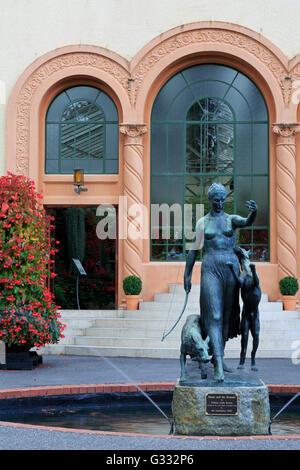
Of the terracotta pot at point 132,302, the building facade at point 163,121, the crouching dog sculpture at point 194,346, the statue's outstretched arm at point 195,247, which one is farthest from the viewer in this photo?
the building facade at point 163,121

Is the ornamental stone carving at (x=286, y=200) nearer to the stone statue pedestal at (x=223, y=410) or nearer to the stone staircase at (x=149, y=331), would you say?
the stone staircase at (x=149, y=331)

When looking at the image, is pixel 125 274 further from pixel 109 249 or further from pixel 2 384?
pixel 2 384

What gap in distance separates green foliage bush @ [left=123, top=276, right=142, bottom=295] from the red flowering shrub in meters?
5.33

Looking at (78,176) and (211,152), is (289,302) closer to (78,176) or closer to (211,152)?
(211,152)

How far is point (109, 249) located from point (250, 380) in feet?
52.8

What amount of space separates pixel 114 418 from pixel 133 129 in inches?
474

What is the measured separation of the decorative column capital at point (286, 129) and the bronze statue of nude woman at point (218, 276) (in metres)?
11.6

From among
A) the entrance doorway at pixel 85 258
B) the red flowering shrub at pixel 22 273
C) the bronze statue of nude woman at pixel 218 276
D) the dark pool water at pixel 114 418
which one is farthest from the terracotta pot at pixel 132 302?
the bronze statue of nude woman at pixel 218 276

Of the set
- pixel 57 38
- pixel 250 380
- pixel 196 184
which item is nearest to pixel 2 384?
pixel 250 380

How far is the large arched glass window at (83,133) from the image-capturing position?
67.6 feet

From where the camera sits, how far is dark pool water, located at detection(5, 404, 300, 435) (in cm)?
845

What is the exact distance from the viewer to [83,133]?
2069cm

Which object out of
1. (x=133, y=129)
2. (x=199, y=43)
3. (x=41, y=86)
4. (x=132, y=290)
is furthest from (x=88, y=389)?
(x=199, y=43)
